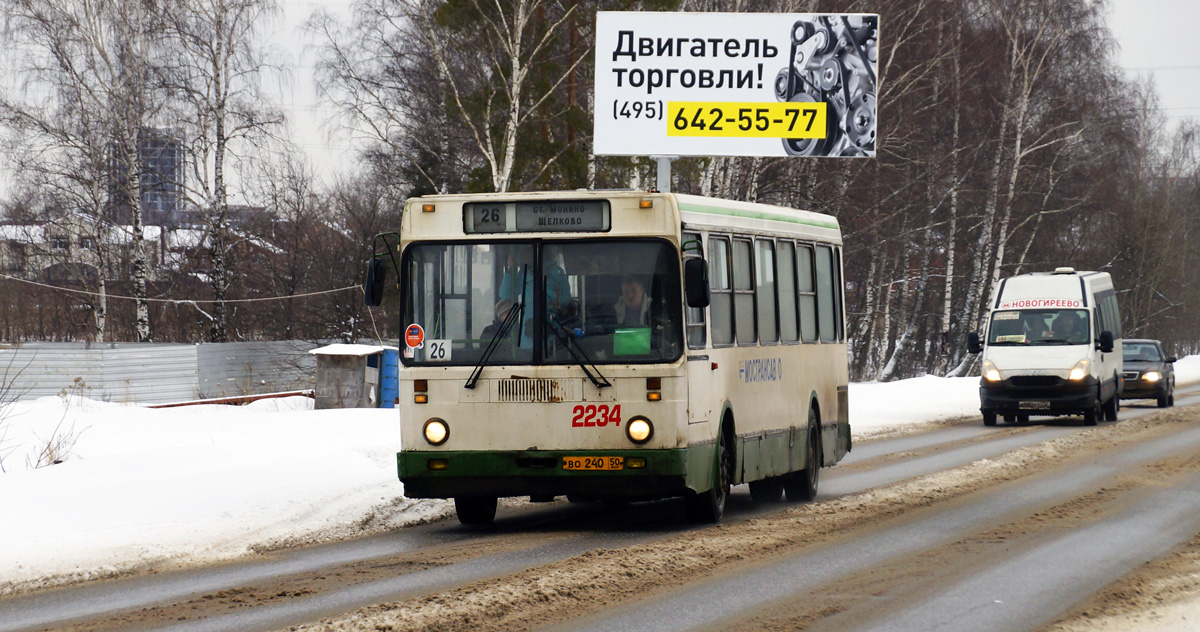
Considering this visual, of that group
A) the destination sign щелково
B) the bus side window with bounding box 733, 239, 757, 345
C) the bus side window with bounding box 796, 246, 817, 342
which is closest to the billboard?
the bus side window with bounding box 796, 246, 817, 342

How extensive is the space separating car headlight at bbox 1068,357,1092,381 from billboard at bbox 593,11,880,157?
5.93m

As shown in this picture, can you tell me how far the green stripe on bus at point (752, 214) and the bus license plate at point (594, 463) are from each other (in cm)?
191

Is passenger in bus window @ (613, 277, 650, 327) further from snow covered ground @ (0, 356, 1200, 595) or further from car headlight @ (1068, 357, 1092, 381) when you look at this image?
car headlight @ (1068, 357, 1092, 381)

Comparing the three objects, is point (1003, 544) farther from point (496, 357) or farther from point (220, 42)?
point (220, 42)

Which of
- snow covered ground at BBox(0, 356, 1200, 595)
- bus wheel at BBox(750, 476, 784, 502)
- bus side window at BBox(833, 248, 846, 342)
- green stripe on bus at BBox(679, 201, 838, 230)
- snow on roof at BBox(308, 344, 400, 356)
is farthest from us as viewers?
snow on roof at BBox(308, 344, 400, 356)

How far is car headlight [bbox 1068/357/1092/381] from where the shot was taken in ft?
85.6

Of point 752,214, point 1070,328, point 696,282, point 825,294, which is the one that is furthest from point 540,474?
point 1070,328

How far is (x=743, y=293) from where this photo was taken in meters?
12.5

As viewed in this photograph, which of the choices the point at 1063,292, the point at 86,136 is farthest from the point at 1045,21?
the point at 86,136

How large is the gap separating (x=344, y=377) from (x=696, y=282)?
20.9 metres

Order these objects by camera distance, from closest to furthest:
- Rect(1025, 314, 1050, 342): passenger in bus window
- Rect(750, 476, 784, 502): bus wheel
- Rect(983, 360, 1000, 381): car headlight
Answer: Rect(750, 476, 784, 502): bus wheel
Rect(983, 360, 1000, 381): car headlight
Rect(1025, 314, 1050, 342): passenger in bus window

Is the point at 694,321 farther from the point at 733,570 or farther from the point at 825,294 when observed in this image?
the point at 825,294

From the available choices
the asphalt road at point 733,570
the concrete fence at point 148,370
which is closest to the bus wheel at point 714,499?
the asphalt road at point 733,570

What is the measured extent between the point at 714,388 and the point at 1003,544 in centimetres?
240
